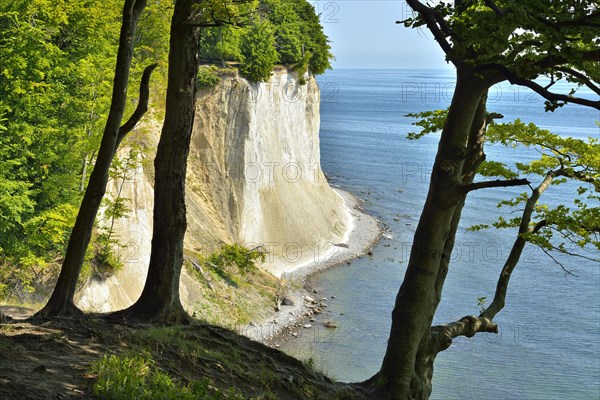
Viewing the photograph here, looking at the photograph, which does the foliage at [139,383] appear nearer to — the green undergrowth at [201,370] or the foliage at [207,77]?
the green undergrowth at [201,370]

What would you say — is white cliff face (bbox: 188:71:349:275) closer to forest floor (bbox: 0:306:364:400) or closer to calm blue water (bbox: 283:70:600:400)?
calm blue water (bbox: 283:70:600:400)

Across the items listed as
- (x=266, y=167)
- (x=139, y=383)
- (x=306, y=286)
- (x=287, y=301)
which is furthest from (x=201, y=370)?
(x=266, y=167)

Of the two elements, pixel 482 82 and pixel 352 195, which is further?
pixel 352 195

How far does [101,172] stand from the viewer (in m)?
9.99

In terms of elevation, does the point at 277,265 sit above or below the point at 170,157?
below

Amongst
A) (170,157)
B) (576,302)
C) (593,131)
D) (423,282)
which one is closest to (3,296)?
(170,157)

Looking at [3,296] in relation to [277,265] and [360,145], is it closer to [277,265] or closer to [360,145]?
[277,265]

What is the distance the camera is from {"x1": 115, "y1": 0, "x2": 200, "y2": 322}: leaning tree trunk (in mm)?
10438

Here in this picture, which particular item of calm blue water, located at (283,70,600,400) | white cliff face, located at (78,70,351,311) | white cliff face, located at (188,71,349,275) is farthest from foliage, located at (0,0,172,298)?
white cliff face, located at (188,71,349,275)

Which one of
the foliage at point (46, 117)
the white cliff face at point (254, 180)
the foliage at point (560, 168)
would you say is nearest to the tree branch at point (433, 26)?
the foliage at point (560, 168)

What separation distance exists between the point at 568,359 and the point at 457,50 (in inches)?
1061

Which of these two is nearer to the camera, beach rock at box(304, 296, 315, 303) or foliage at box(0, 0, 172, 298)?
foliage at box(0, 0, 172, 298)

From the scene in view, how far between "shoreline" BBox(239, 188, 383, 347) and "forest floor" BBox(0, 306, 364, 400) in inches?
518

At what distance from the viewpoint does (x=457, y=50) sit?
9.56 meters
